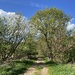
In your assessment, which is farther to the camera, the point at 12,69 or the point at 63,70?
the point at 12,69

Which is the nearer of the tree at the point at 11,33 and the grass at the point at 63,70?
the grass at the point at 63,70

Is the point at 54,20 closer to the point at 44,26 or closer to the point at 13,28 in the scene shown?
the point at 44,26

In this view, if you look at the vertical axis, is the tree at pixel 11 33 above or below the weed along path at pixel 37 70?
above

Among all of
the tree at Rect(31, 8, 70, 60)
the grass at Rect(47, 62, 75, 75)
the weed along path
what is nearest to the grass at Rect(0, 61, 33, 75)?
the weed along path

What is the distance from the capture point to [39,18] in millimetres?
46594

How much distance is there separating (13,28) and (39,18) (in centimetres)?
1095

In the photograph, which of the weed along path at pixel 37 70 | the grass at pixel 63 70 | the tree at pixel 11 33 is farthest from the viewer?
the tree at pixel 11 33

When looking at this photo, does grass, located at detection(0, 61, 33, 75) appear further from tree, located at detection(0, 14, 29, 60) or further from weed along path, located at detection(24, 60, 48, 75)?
tree, located at detection(0, 14, 29, 60)

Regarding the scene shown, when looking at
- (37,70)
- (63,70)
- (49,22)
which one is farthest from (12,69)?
(49,22)

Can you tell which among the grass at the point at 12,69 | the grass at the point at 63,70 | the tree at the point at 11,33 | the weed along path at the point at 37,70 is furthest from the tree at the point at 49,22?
the grass at the point at 63,70

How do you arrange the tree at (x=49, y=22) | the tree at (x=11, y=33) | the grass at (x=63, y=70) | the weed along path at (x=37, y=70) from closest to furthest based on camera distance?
the grass at (x=63, y=70) < the weed along path at (x=37, y=70) < the tree at (x=11, y=33) < the tree at (x=49, y=22)

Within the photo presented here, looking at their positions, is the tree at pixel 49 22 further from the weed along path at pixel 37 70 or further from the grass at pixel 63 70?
the grass at pixel 63 70

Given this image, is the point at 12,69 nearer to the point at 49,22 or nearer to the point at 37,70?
the point at 37,70

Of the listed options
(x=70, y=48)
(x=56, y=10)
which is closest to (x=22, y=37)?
(x=70, y=48)
